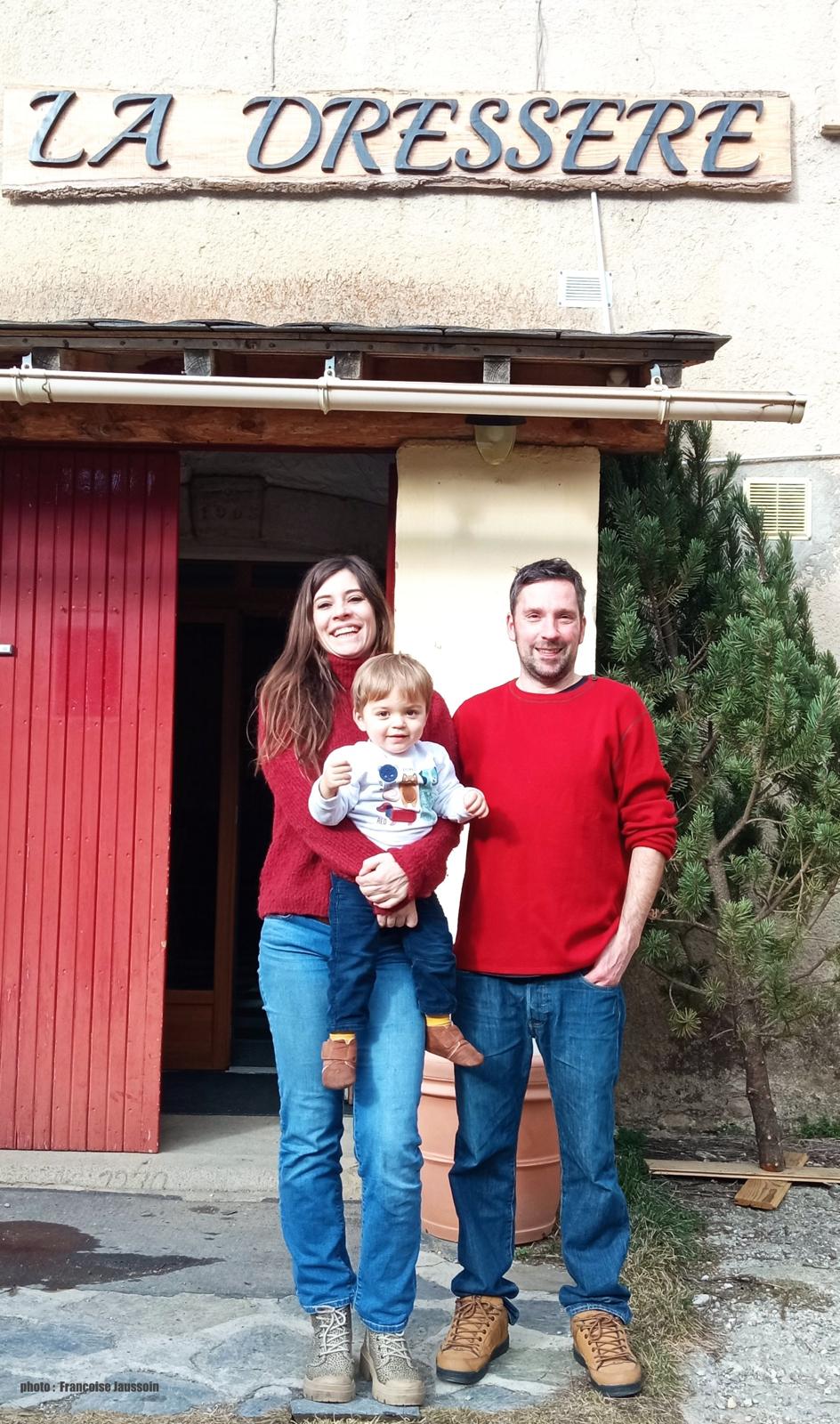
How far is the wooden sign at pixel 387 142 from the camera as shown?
5.75 meters

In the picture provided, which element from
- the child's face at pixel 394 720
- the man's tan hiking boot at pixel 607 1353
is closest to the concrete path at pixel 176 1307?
the man's tan hiking boot at pixel 607 1353

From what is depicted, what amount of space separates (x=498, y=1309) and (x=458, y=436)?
2980 millimetres

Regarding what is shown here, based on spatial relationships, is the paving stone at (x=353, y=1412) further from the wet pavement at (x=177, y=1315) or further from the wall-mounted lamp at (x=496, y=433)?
the wall-mounted lamp at (x=496, y=433)

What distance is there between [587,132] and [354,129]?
42.7 inches

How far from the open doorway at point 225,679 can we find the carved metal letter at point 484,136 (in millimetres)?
1408

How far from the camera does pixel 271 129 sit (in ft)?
19.1

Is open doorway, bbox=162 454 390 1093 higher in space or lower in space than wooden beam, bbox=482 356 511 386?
lower

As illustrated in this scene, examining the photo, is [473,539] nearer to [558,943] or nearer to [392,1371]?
[558,943]

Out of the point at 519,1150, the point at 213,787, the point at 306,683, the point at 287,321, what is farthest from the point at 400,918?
the point at 213,787

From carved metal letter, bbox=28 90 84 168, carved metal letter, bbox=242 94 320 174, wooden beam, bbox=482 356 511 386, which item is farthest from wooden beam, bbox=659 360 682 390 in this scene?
carved metal letter, bbox=28 90 84 168

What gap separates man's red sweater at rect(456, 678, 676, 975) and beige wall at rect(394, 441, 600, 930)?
1.63m

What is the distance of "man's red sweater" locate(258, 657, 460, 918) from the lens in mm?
2783

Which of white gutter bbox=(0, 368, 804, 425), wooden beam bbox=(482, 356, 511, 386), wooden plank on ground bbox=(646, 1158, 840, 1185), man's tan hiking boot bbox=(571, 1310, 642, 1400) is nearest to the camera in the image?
man's tan hiking boot bbox=(571, 1310, 642, 1400)

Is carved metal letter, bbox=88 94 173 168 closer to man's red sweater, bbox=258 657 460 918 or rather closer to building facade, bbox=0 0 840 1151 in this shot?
building facade, bbox=0 0 840 1151
